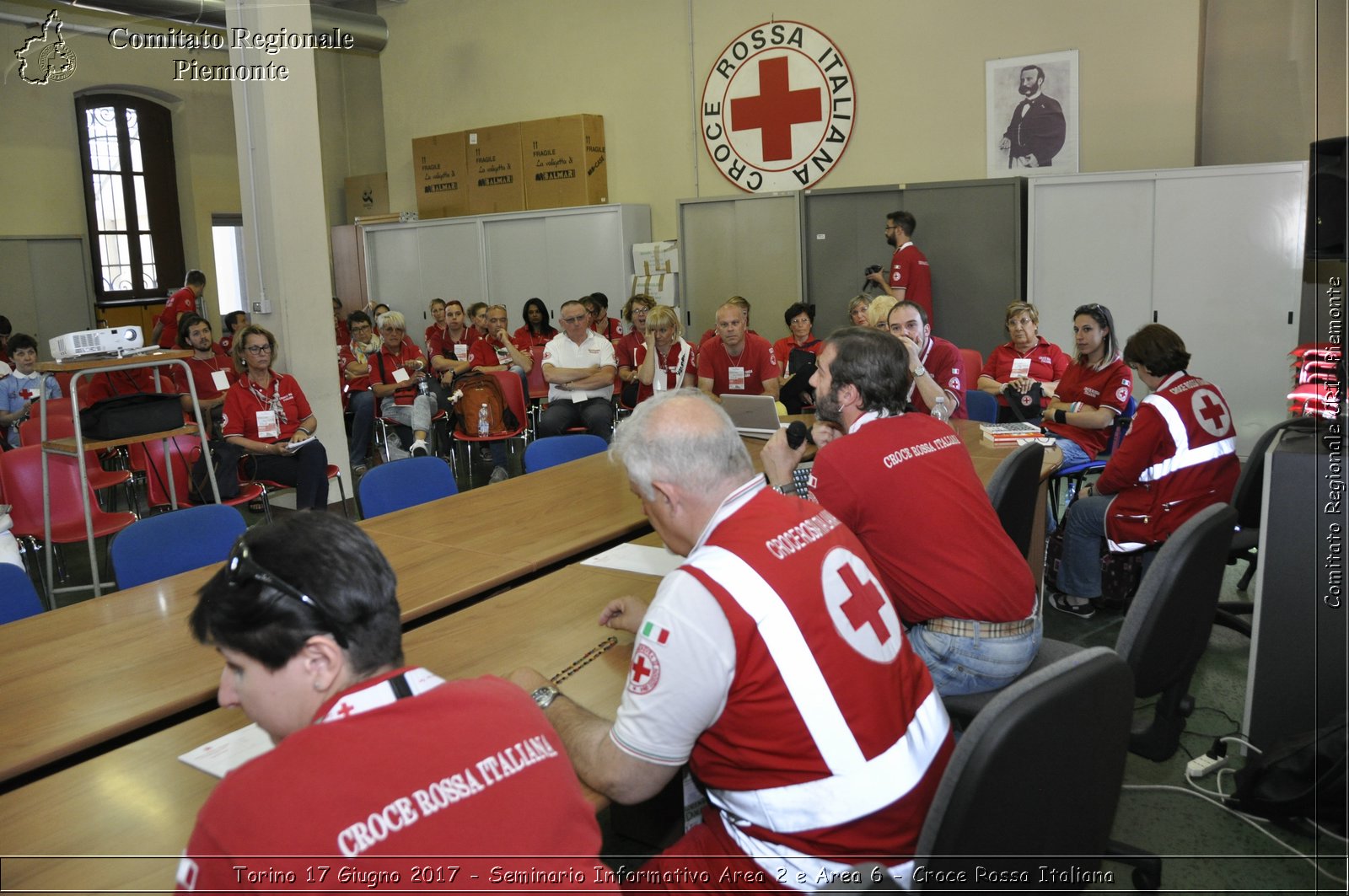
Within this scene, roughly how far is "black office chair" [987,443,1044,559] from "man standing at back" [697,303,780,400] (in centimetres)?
251

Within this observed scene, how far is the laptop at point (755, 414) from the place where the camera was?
4.20 m

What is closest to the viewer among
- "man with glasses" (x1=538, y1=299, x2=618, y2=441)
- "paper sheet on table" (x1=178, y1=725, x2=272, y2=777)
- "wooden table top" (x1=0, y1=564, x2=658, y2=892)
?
"wooden table top" (x1=0, y1=564, x2=658, y2=892)

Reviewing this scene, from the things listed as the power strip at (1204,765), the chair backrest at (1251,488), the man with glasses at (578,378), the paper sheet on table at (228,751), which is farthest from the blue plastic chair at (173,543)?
the man with glasses at (578,378)

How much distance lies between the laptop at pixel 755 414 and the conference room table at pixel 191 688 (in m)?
1.28

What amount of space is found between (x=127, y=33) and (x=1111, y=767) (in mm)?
11529

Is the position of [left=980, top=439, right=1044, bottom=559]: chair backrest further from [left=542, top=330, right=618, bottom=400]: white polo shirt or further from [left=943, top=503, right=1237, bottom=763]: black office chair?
[left=542, top=330, right=618, bottom=400]: white polo shirt

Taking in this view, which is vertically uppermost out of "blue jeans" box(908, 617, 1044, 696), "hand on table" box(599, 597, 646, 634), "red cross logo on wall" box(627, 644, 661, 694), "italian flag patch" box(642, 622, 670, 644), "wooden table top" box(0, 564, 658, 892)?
"italian flag patch" box(642, 622, 670, 644)

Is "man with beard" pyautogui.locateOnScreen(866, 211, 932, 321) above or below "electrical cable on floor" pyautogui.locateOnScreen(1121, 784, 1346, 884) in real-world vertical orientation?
above

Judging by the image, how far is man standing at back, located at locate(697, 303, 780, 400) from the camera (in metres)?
5.52

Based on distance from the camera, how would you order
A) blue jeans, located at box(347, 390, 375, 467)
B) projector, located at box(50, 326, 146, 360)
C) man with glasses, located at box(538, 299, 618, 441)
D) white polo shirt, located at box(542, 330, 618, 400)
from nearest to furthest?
projector, located at box(50, 326, 146, 360) → man with glasses, located at box(538, 299, 618, 441) → white polo shirt, located at box(542, 330, 618, 400) → blue jeans, located at box(347, 390, 375, 467)

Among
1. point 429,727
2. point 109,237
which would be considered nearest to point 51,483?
point 429,727

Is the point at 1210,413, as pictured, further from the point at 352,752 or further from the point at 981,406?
the point at 352,752

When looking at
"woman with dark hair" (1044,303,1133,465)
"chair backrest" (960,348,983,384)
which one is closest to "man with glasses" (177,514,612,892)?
"woman with dark hair" (1044,303,1133,465)

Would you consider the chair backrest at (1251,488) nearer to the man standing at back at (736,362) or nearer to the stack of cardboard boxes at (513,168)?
the man standing at back at (736,362)
